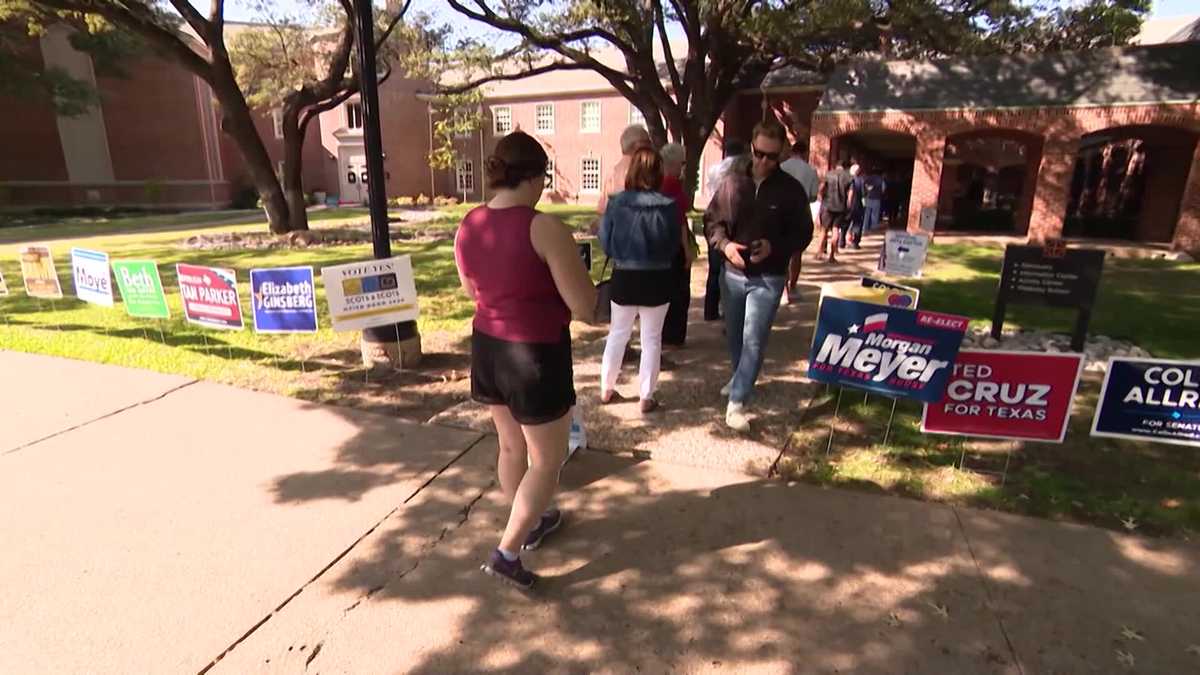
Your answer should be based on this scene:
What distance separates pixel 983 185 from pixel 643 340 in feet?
69.0

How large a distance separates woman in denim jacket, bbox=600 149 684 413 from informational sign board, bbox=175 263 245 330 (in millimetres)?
3310

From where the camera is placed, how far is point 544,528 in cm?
324

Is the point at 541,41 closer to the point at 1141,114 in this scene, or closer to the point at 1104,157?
the point at 1141,114

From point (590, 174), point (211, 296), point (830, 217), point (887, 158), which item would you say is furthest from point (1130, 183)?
point (590, 174)

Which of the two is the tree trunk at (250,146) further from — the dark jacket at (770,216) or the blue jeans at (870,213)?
the dark jacket at (770,216)

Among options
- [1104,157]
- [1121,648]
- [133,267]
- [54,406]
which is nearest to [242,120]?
[133,267]

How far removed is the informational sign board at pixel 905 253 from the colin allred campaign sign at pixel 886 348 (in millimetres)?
5113

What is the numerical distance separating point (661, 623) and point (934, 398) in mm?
2095

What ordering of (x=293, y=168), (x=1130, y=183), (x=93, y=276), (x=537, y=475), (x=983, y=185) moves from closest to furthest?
1. (x=537, y=475)
2. (x=93, y=276)
3. (x=293, y=168)
4. (x=1130, y=183)
5. (x=983, y=185)

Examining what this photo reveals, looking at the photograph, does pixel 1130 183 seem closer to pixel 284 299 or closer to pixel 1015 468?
pixel 1015 468

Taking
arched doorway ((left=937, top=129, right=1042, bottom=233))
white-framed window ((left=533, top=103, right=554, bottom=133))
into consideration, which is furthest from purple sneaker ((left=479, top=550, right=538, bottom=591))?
white-framed window ((left=533, top=103, right=554, bottom=133))

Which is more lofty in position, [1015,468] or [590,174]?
[590,174]

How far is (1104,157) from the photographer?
18969 mm

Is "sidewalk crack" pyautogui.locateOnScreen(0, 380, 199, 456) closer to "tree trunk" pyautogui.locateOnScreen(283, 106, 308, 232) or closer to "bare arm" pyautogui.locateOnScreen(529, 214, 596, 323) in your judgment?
"bare arm" pyautogui.locateOnScreen(529, 214, 596, 323)
